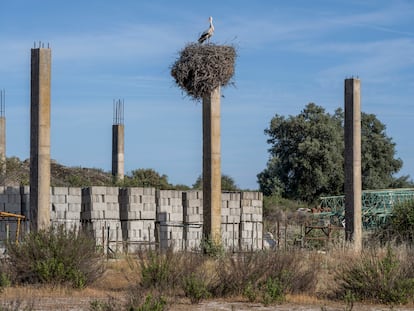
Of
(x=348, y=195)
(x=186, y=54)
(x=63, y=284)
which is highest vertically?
(x=186, y=54)

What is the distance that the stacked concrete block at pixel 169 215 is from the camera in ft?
99.0

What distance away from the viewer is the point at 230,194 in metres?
31.4

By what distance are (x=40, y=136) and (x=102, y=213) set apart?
6.05 metres

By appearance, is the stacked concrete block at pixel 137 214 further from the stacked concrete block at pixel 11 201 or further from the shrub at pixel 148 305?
the shrub at pixel 148 305

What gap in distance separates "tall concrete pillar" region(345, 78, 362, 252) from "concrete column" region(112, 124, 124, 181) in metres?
25.6

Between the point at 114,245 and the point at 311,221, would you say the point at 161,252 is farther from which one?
the point at 311,221

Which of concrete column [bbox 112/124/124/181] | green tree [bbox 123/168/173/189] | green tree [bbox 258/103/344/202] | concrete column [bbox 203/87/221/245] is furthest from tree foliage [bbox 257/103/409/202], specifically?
concrete column [bbox 203/87/221/245]

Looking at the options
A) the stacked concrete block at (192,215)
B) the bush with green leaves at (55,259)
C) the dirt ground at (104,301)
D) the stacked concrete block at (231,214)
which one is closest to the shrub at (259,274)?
the dirt ground at (104,301)

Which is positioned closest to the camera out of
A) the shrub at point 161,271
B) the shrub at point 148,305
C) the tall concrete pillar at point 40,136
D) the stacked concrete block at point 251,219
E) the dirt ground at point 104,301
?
the shrub at point 148,305

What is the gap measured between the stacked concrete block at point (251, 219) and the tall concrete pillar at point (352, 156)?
417 cm

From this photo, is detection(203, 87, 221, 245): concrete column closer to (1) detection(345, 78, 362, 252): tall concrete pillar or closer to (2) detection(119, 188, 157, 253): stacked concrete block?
(2) detection(119, 188, 157, 253): stacked concrete block

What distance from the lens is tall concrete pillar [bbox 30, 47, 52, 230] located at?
23922mm

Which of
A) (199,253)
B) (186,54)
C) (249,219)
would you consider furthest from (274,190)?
(199,253)

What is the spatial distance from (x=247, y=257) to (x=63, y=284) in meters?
4.02
